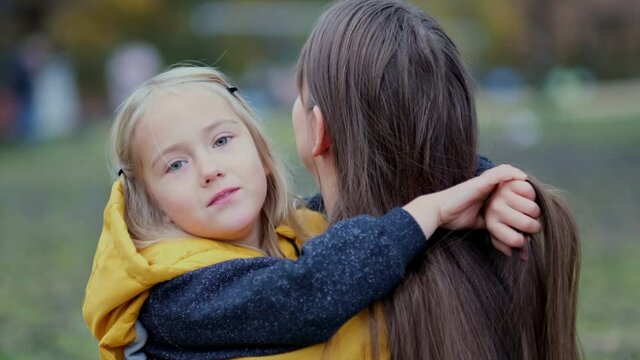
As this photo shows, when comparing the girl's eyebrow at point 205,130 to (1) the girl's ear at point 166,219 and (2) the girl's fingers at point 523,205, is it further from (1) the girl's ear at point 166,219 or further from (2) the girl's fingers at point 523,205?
(2) the girl's fingers at point 523,205

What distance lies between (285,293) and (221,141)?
17.7 inches

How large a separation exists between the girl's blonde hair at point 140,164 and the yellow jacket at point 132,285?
78 millimetres

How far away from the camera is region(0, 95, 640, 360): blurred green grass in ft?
19.2

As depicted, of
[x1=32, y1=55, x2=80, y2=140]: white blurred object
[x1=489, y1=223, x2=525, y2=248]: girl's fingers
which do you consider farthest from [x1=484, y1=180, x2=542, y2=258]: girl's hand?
[x1=32, y1=55, x2=80, y2=140]: white blurred object

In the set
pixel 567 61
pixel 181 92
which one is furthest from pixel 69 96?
pixel 181 92

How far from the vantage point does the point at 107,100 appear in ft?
124

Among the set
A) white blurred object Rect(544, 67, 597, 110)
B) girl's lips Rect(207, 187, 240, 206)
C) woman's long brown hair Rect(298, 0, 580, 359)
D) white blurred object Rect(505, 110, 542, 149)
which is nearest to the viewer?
woman's long brown hair Rect(298, 0, 580, 359)

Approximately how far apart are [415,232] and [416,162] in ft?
0.61

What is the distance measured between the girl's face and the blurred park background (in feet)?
1.35

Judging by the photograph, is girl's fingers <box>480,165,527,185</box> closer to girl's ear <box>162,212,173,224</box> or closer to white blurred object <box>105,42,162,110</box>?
girl's ear <box>162,212,173,224</box>

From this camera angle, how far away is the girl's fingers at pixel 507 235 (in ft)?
7.69

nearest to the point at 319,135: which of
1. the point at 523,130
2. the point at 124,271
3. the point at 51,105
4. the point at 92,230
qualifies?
the point at 124,271

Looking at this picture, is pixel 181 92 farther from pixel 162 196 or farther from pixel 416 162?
pixel 416 162

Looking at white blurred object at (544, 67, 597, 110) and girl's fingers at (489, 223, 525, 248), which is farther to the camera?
white blurred object at (544, 67, 597, 110)
